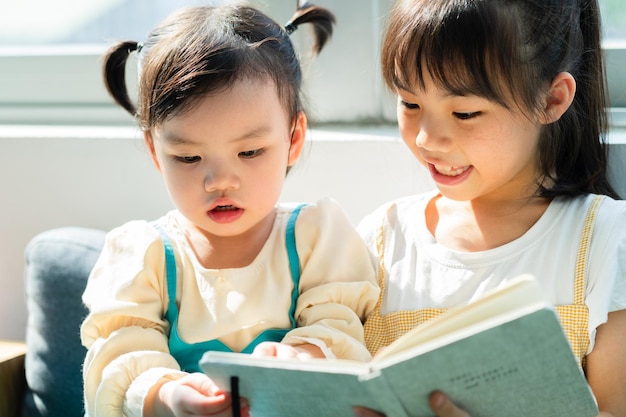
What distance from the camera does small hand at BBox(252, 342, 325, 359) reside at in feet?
4.36

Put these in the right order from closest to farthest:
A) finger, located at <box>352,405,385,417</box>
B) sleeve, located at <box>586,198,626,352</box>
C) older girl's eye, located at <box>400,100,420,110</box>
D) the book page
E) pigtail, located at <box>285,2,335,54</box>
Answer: the book page, finger, located at <box>352,405,385,417</box>, sleeve, located at <box>586,198,626,352</box>, older girl's eye, located at <box>400,100,420,110</box>, pigtail, located at <box>285,2,335,54</box>

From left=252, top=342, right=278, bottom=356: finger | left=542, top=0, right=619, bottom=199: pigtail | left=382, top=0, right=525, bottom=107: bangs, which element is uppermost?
left=382, top=0, right=525, bottom=107: bangs

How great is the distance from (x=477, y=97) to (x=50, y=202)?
43.9 inches

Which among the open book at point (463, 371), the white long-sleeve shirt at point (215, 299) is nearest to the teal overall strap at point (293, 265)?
the white long-sleeve shirt at point (215, 299)

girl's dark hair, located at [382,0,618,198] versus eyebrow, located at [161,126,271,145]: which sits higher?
girl's dark hair, located at [382,0,618,198]

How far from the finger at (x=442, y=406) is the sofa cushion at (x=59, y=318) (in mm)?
982

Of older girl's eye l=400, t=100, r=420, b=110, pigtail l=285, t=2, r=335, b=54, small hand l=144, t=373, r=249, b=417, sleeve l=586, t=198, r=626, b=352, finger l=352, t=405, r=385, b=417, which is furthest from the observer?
pigtail l=285, t=2, r=335, b=54

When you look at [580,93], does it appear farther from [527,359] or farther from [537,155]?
[527,359]

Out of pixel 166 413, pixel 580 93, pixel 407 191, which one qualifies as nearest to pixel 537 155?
pixel 580 93

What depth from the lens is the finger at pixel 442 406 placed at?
42.1 inches

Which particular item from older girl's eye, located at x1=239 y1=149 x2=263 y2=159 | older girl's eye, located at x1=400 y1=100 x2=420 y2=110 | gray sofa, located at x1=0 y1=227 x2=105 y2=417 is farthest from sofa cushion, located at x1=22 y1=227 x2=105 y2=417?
older girl's eye, located at x1=400 y1=100 x2=420 y2=110

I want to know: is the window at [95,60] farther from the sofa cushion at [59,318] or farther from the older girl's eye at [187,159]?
the older girl's eye at [187,159]

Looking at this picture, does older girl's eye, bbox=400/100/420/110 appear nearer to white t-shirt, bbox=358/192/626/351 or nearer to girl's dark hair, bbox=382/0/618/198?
girl's dark hair, bbox=382/0/618/198

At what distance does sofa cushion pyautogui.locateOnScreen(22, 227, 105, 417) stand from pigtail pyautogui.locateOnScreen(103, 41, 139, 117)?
357 millimetres
